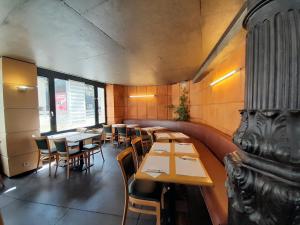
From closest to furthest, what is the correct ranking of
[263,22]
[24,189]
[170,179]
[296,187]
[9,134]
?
[296,187], [263,22], [170,179], [24,189], [9,134]

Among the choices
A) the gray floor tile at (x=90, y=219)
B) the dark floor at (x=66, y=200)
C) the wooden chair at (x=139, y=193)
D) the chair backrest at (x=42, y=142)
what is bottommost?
the dark floor at (x=66, y=200)

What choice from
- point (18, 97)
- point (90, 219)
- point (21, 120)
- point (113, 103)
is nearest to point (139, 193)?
point (90, 219)

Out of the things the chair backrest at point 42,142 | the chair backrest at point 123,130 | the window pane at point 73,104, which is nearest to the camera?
the chair backrest at point 42,142

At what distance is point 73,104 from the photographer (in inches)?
220

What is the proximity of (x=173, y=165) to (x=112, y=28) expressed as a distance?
2.13m

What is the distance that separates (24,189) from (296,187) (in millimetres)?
4119

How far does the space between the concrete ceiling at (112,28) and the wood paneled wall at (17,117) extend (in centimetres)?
46

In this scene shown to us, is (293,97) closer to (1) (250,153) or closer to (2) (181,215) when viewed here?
(1) (250,153)

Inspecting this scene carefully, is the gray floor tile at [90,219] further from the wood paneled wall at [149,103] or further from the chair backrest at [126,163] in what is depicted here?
the wood paneled wall at [149,103]

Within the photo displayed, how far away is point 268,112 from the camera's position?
611 millimetres

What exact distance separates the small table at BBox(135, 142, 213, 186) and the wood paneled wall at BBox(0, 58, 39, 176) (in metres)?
3.49

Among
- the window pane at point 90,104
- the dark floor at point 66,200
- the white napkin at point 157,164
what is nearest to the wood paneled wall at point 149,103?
the window pane at point 90,104

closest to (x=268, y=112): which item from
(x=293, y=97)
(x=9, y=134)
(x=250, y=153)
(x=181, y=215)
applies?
(x=293, y=97)

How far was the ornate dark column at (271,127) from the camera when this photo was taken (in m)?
0.55
